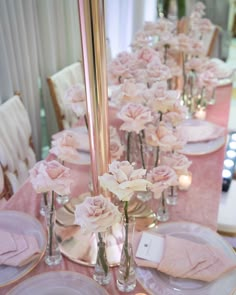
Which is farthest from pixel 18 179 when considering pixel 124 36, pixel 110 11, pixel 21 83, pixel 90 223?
pixel 124 36

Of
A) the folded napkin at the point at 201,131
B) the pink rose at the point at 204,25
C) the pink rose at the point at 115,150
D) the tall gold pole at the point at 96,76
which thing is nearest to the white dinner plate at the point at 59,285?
the tall gold pole at the point at 96,76

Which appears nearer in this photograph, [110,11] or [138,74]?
[138,74]

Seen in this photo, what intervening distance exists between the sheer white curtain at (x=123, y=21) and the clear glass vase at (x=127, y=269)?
6.30ft

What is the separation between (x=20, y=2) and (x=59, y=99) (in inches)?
18.7

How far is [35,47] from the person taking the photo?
5.08 ft

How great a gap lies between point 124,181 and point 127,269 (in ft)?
0.73

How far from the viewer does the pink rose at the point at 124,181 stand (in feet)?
1.84

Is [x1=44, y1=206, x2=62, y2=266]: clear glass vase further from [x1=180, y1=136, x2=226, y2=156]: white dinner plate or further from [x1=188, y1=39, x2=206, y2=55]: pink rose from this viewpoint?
[x1=188, y1=39, x2=206, y2=55]: pink rose

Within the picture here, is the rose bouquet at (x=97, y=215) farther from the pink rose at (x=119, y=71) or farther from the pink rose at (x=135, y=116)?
the pink rose at (x=119, y=71)

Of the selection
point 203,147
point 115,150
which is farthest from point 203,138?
point 115,150

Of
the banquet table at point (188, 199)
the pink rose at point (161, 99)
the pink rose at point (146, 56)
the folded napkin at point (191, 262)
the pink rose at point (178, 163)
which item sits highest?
the pink rose at point (146, 56)

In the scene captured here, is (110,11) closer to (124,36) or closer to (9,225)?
(124,36)

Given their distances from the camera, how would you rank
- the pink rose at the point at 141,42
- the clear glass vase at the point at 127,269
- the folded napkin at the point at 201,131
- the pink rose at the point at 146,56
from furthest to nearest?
1. the pink rose at the point at 141,42
2. the folded napkin at the point at 201,131
3. the pink rose at the point at 146,56
4. the clear glass vase at the point at 127,269

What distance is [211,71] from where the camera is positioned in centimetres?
152
